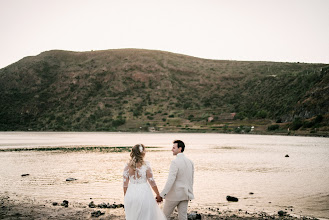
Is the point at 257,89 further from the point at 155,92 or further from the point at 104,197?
the point at 104,197

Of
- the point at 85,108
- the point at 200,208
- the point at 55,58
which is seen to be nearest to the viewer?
the point at 200,208

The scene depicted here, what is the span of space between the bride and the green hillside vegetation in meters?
73.7

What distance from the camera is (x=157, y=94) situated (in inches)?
4803

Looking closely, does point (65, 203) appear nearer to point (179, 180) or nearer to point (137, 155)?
point (179, 180)

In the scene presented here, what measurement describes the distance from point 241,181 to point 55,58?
141438mm

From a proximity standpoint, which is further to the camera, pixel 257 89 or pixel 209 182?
pixel 257 89

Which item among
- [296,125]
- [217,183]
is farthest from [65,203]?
[296,125]

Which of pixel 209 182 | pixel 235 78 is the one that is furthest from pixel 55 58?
pixel 209 182

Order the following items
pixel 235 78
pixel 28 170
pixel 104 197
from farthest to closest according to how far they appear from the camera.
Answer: pixel 235 78 < pixel 28 170 < pixel 104 197

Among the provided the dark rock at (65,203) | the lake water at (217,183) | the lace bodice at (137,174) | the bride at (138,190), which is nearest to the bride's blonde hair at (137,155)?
the bride at (138,190)

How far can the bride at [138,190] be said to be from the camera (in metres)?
7.79

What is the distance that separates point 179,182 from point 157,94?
114m

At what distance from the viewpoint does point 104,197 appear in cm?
1584

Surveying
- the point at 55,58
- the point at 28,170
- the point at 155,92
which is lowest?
the point at 28,170
